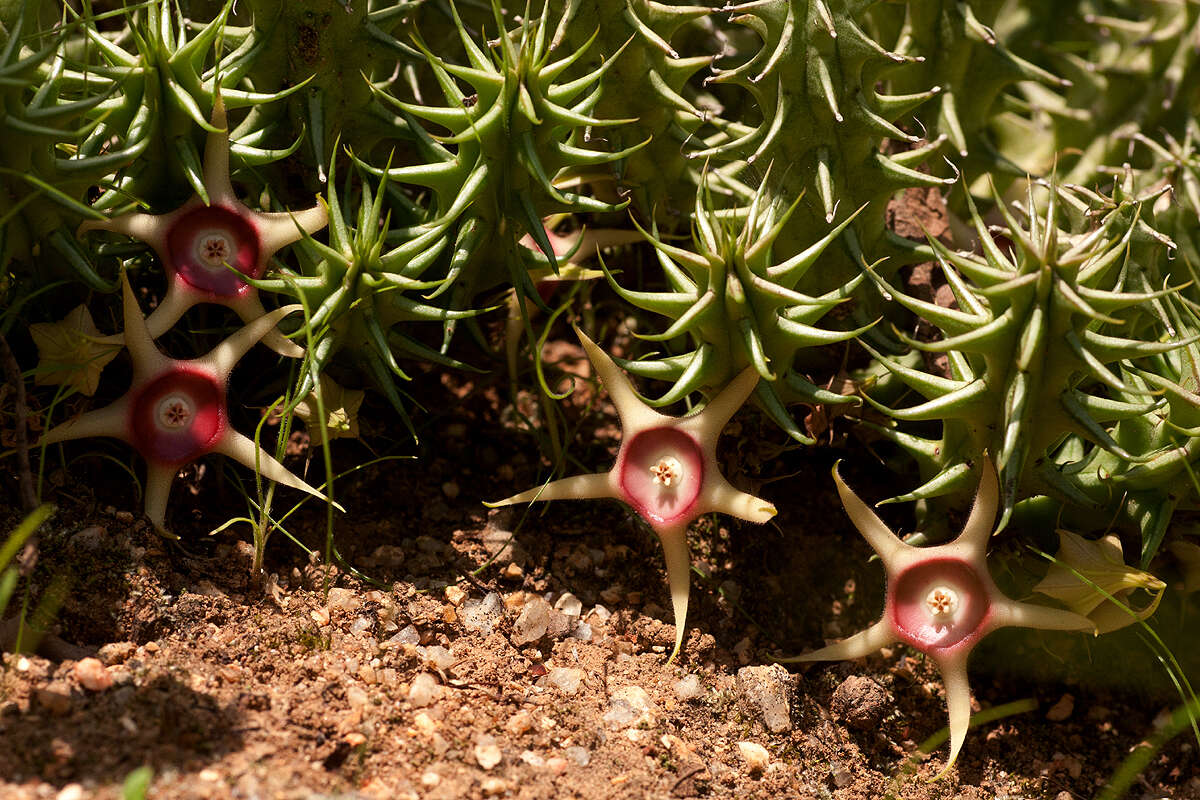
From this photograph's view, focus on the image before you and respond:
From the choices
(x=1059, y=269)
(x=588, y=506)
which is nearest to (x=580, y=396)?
(x=588, y=506)

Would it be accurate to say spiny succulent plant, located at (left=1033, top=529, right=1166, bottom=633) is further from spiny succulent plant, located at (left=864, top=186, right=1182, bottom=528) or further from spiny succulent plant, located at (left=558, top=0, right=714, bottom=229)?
spiny succulent plant, located at (left=558, top=0, right=714, bottom=229)

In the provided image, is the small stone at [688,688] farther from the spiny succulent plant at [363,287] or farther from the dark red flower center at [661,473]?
the spiny succulent plant at [363,287]

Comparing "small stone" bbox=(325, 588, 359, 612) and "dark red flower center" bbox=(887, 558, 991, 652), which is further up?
"small stone" bbox=(325, 588, 359, 612)

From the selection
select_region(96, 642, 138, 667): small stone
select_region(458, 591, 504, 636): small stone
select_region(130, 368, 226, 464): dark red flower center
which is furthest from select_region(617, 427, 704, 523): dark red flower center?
select_region(96, 642, 138, 667): small stone

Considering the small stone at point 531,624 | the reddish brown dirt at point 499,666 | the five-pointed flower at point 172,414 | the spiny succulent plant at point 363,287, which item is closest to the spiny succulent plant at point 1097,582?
the reddish brown dirt at point 499,666

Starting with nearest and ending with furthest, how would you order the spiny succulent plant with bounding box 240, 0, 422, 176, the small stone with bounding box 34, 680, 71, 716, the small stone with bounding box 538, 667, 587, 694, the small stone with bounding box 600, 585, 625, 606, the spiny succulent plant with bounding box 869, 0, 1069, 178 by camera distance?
the small stone with bounding box 34, 680, 71, 716 → the small stone with bounding box 538, 667, 587, 694 → the spiny succulent plant with bounding box 240, 0, 422, 176 → the small stone with bounding box 600, 585, 625, 606 → the spiny succulent plant with bounding box 869, 0, 1069, 178

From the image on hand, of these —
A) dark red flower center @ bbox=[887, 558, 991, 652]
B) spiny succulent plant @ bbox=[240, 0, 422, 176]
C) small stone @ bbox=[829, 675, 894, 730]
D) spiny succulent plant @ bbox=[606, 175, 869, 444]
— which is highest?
spiny succulent plant @ bbox=[240, 0, 422, 176]

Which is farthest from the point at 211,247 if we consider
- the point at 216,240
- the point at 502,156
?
the point at 502,156

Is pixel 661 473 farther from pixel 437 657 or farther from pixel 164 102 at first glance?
pixel 164 102
